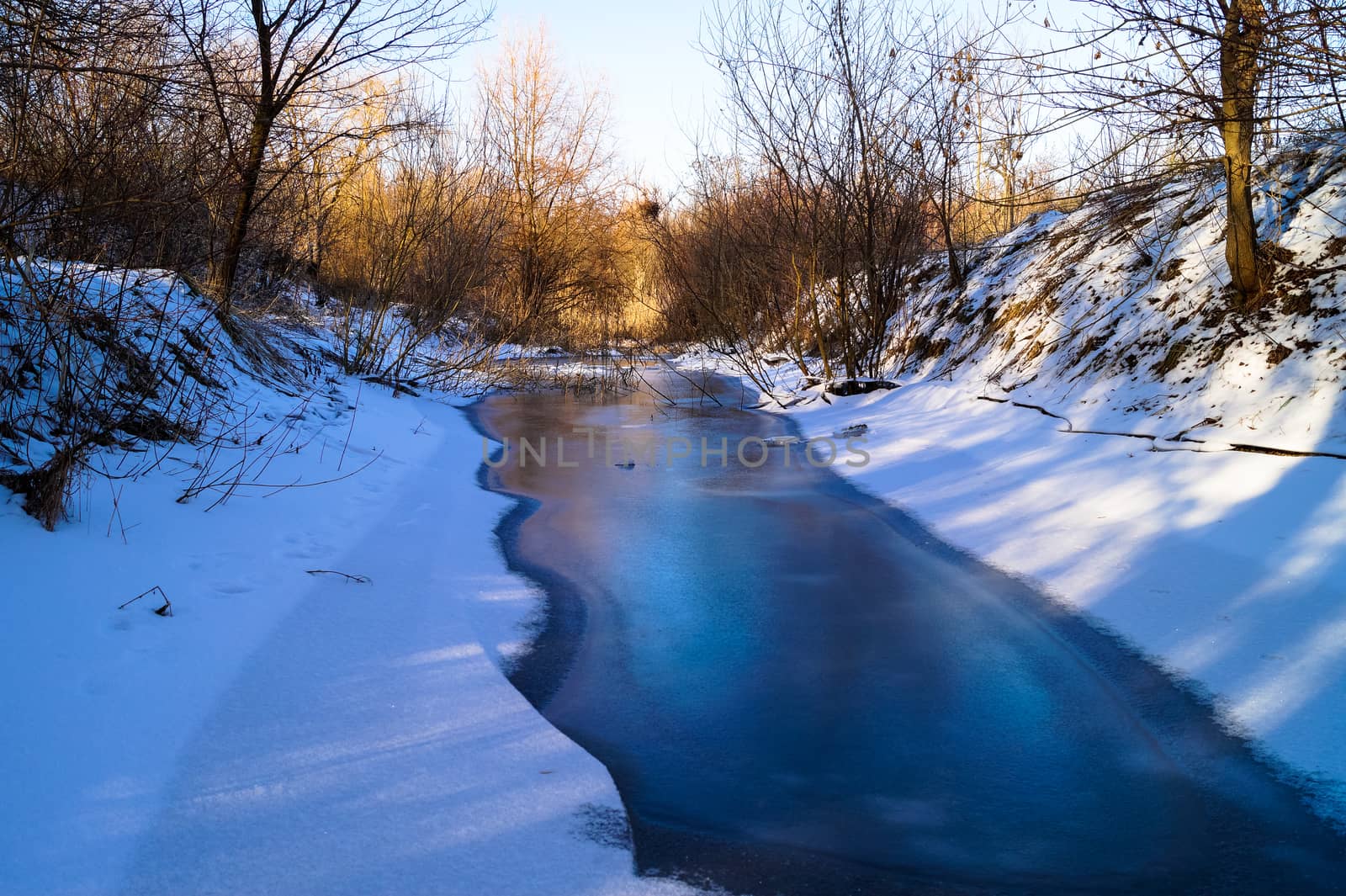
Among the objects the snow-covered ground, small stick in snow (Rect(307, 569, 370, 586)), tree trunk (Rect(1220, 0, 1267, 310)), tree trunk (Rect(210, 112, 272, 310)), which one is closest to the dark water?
the snow-covered ground

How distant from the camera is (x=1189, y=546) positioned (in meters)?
3.81

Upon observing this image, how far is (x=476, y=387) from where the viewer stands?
12.3m

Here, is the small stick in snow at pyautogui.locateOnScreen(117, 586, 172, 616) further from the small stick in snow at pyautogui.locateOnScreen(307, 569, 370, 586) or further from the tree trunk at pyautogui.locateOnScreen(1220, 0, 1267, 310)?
the tree trunk at pyautogui.locateOnScreen(1220, 0, 1267, 310)

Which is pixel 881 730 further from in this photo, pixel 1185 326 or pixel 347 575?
pixel 1185 326

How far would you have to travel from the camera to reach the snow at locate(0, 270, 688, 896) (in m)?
1.88

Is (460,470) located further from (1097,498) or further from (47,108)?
(1097,498)

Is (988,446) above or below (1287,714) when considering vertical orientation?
above

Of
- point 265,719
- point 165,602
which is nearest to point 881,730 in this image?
point 265,719

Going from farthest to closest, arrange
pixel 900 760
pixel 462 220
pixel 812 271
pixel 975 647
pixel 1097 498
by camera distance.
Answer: pixel 462 220 < pixel 812 271 < pixel 1097 498 < pixel 975 647 < pixel 900 760

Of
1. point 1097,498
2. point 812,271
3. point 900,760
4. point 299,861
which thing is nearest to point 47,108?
point 299,861

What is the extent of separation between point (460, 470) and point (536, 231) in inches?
612

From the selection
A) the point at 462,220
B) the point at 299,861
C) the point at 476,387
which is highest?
the point at 462,220

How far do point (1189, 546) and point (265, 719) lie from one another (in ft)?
12.1

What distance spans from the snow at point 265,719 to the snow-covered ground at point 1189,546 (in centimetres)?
202
